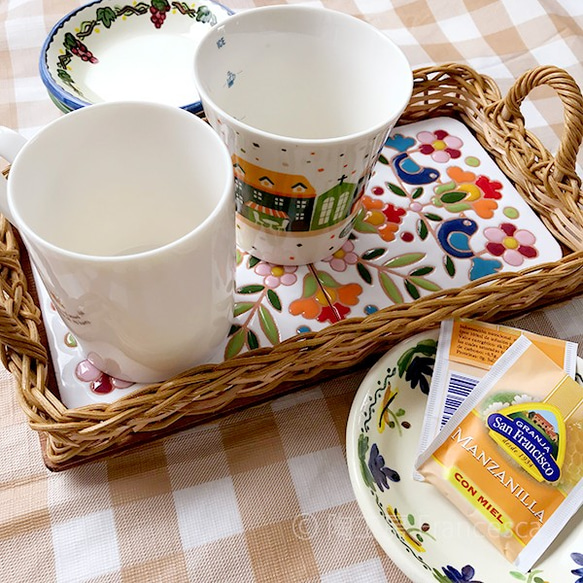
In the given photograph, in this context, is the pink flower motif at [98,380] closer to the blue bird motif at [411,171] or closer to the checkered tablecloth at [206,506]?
the checkered tablecloth at [206,506]

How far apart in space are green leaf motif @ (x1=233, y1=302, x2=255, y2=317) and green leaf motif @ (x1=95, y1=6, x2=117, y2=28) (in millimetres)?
381

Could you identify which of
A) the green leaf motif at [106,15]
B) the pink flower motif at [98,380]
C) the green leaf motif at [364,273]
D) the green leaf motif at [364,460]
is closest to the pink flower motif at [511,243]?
the green leaf motif at [364,273]

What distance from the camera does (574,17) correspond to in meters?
0.87

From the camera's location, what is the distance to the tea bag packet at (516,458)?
1.36ft

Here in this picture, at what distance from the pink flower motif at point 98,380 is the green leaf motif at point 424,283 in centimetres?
23

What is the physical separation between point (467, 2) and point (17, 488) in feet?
2.63

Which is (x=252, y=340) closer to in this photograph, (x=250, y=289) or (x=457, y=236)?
(x=250, y=289)

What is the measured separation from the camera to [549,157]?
1.87 ft

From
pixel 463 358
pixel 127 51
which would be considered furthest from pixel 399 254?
pixel 127 51

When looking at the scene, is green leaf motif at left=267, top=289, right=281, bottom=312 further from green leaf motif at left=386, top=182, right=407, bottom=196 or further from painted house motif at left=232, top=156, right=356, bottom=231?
green leaf motif at left=386, top=182, right=407, bottom=196

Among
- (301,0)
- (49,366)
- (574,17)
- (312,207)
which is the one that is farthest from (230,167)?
(574,17)

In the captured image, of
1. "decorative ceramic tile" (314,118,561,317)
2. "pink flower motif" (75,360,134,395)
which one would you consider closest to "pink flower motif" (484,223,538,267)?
"decorative ceramic tile" (314,118,561,317)

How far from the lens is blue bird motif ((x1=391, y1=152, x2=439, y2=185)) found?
1.95 feet

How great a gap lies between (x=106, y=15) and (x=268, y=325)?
1.37 feet
